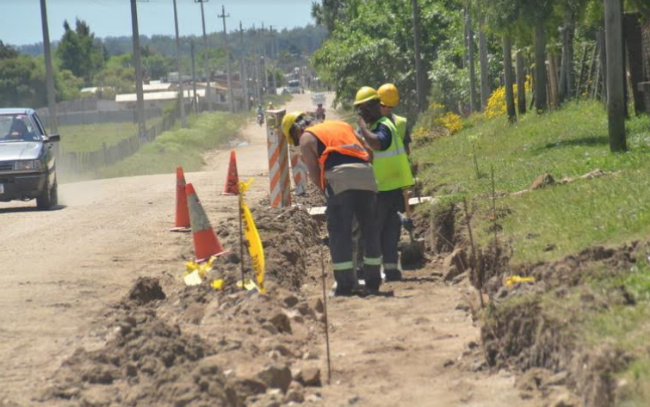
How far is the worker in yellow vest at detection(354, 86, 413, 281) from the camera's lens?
38.6 ft

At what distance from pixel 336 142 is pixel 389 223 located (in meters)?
1.32

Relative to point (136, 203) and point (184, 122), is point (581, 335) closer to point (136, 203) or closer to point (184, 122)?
point (136, 203)

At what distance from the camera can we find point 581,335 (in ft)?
22.0

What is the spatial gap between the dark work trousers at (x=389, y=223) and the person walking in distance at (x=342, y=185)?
761 mm

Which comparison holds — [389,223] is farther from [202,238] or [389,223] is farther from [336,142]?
[202,238]

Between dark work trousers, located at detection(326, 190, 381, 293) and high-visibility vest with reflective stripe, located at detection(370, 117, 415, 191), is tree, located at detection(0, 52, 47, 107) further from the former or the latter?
dark work trousers, located at detection(326, 190, 381, 293)

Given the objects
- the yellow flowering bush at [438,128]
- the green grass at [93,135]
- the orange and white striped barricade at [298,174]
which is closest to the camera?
the orange and white striped barricade at [298,174]

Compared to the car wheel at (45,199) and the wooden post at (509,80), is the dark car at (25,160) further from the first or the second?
the wooden post at (509,80)

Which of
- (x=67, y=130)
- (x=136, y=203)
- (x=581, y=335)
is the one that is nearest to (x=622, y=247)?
(x=581, y=335)

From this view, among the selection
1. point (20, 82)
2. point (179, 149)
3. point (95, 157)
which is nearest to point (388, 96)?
point (95, 157)

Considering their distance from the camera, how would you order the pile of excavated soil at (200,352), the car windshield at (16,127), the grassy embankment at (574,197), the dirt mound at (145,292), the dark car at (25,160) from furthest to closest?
1. the car windshield at (16,127)
2. the dark car at (25,160)
3. the dirt mound at (145,292)
4. the pile of excavated soil at (200,352)
5. the grassy embankment at (574,197)

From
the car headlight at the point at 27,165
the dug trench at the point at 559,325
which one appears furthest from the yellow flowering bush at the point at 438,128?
the dug trench at the point at 559,325

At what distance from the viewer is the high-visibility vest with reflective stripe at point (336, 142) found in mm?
11164

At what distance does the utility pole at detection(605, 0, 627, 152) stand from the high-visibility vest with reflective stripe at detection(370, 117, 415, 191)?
16.9 feet
